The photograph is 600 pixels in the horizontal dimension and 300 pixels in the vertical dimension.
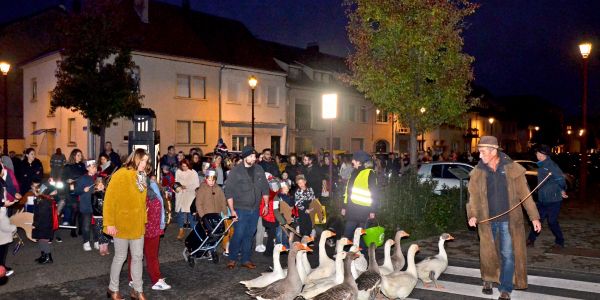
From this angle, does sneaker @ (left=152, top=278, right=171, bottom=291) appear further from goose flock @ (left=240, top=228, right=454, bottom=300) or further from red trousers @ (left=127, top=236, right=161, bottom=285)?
goose flock @ (left=240, top=228, right=454, bottom=300)

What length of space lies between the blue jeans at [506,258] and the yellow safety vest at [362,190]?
234 centimetres

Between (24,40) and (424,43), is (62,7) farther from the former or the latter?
(424,43)

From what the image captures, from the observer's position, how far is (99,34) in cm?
2311

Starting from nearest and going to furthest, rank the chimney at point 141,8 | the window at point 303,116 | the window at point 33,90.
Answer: the chimney at point 141,8
the window at point 33,90
the window at point 303,116

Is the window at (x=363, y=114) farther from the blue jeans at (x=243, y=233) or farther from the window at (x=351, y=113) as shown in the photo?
the blue jeans at (x=243, y=233)

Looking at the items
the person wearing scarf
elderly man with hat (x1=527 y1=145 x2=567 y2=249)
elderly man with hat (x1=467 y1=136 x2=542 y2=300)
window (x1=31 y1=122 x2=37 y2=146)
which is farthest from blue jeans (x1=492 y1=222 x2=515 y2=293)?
window (x1=31 y1=122 x2=37 y2=146)

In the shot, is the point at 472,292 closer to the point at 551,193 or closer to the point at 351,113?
the point at 551,193

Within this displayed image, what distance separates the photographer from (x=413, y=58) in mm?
15297

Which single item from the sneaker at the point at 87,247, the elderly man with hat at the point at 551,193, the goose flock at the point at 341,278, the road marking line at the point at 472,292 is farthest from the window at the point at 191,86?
the road marking line at the point at 472,292

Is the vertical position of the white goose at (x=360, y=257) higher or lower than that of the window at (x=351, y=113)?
lower

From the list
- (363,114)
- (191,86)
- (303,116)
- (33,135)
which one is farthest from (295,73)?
(33,135)

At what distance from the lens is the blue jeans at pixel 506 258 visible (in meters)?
6.70

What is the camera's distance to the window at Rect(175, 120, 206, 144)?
31.7m

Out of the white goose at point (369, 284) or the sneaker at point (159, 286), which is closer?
the white goose at point (369, 284)
